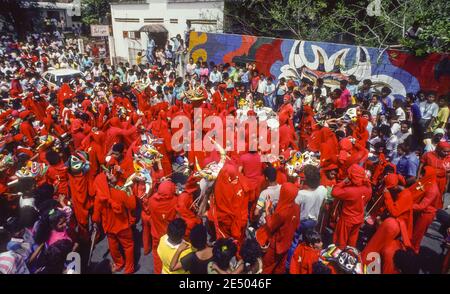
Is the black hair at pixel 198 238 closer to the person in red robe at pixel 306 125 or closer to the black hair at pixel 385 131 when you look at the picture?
the black hair at pixel 385 131

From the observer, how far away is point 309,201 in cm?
495

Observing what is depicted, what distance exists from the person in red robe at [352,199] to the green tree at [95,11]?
36748 millimetres

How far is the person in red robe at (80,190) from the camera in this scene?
5219mm

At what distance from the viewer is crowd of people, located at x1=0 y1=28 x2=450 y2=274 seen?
12.4 ft

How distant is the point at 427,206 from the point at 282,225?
2.16 metres

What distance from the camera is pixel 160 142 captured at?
23.3ft

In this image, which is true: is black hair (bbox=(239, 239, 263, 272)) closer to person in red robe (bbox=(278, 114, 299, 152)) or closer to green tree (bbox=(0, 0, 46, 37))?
person in red robe (bbox=(278, 114, 299, 152))

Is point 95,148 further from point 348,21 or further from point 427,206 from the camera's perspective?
point 348,21

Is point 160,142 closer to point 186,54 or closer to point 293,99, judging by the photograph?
point 293,99

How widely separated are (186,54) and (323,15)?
7122mm

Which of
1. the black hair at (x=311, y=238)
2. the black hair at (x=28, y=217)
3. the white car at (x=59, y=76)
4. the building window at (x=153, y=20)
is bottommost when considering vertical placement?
the white car at (x=59, y=76)

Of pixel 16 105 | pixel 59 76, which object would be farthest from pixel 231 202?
pixel 59 76

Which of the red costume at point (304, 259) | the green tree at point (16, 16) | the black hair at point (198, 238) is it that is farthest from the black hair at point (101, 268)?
the green tree at point (16, 16)
